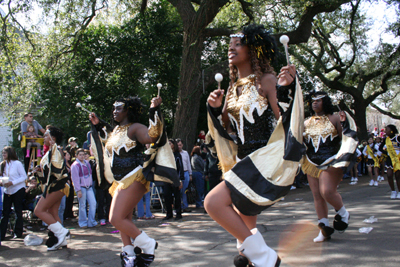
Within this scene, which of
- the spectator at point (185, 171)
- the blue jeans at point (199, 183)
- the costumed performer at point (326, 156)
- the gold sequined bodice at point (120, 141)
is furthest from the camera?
the blue jeans at point (199, 183)

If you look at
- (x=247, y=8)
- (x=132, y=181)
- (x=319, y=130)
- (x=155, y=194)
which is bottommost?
(x=155, y=194)

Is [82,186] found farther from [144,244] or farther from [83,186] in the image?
[144,244]

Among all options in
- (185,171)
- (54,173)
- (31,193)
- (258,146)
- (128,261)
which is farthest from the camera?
(185,171)

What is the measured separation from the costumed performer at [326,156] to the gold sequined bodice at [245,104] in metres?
2.28

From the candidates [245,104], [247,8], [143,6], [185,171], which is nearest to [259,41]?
[245,104]

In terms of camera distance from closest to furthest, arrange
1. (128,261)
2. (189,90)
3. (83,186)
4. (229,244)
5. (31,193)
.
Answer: (128,261) → (229,244) → (31,193) → (83,186) → (189,90)

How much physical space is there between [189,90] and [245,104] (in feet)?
29.4

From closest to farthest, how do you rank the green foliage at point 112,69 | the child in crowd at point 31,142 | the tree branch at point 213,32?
1. the child in crowd at point 31,142
2. the tree branch at point 213,32
3. the green foliage at point 112,69

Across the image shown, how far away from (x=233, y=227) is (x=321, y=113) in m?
3.44

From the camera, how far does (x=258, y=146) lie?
3.11 m

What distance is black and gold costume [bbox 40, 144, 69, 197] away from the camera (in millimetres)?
6074

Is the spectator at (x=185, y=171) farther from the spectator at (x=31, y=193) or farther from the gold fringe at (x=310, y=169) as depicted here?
the gold fringe at (x=310, y=169)

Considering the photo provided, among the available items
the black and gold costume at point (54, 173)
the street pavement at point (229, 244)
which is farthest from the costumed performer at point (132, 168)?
the black and gold costume at point (54, 173)

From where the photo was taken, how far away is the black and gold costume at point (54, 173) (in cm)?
607
